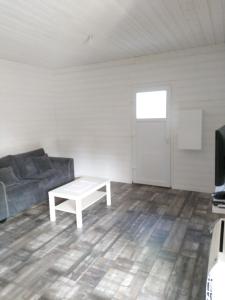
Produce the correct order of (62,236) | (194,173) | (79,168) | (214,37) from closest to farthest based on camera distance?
(62,236), (214,37), (194,173), (79,168)

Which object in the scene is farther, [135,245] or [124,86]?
[124,86]

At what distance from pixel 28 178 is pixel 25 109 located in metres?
1.52

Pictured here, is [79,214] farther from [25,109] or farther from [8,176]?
[25,109]

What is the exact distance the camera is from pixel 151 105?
4.44 m

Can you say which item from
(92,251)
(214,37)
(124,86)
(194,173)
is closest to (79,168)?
(124,86)

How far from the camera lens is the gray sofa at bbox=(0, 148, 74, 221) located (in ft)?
11.0

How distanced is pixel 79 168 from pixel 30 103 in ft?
5.95

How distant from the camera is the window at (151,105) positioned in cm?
433

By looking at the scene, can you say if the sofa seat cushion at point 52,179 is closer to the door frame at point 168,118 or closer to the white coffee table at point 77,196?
the white coffee table at point 77,196

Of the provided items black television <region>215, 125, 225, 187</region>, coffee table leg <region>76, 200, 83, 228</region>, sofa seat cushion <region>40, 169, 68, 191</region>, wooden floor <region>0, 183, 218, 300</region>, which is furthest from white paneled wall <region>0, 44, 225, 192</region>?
black television <region>215, 125, 225, 187</region>

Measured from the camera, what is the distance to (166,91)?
423cm

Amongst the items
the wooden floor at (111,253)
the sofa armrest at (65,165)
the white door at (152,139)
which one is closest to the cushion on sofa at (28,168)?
the sofa armrest at (65,165)

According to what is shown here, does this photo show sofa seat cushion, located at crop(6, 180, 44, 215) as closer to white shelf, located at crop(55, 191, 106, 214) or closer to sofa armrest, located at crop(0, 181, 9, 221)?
sofa armrest, located at crop(0, 181, 9, 221)

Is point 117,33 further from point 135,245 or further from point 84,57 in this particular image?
point 135,245
